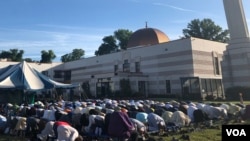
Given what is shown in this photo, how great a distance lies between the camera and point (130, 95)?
31484mm

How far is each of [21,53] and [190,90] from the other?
157 ft

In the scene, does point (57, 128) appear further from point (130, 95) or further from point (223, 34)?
point (223, 34)

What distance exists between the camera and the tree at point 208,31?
186 ft

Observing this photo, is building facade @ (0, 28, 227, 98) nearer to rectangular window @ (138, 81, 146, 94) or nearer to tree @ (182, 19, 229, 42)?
rectangular window @ (138, 81, 146, 94)

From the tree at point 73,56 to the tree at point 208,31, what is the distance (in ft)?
113

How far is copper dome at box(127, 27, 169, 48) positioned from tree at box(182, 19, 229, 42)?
21.0 metres

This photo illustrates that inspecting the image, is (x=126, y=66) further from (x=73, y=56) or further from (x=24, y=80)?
(x=73, y=56)

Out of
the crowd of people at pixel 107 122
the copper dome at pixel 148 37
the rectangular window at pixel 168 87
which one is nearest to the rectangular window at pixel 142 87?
the rectangular window at pixel 168 87

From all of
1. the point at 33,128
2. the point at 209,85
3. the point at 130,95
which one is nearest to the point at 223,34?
the point at 209,85

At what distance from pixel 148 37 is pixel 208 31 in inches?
983

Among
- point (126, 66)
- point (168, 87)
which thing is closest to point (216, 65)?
point (168, 87)

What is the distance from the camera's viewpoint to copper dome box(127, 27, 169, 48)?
3753cm

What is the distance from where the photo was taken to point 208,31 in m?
57.0

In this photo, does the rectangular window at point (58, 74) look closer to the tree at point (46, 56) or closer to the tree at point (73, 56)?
the tree at point (46, 56)
